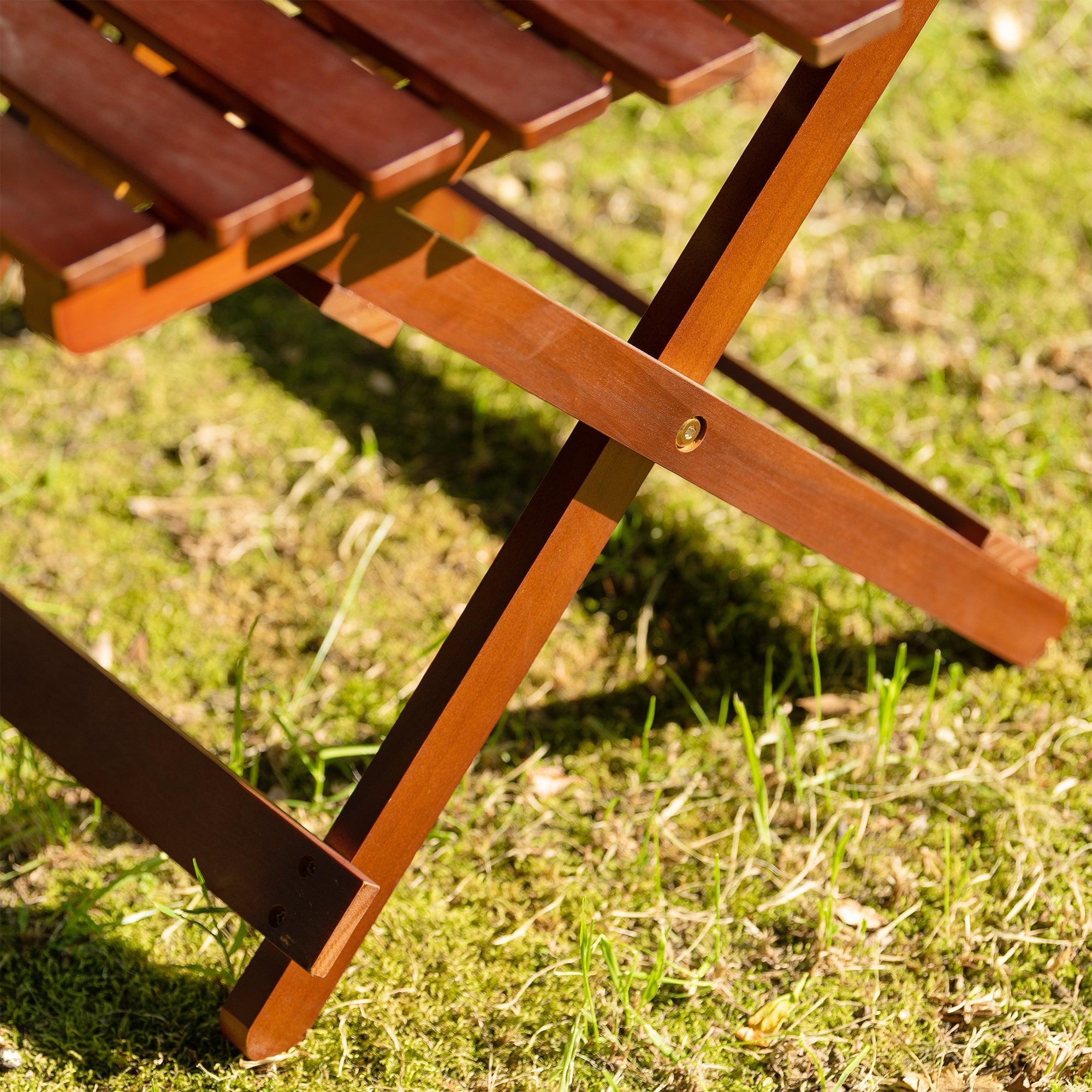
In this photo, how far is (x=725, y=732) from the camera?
224cm

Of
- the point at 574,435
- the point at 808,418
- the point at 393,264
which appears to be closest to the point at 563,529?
the point at 574,435

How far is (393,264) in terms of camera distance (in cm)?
138

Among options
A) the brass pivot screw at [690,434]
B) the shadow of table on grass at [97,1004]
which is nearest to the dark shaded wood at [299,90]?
the brass pivot screw at [690,434]

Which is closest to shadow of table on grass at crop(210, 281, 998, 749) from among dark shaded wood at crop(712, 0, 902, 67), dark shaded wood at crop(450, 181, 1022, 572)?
dark shaded wood at crop(450, 181, 1022, 572)

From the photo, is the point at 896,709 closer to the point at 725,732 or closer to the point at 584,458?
the point at 725,732

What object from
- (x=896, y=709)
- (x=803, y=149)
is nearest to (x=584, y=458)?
(x=803, y=149)

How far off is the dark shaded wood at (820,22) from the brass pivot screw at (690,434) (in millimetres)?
460

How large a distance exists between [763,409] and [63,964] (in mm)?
1868

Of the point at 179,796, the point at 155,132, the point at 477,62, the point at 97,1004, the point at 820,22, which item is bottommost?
the point at 97,1004

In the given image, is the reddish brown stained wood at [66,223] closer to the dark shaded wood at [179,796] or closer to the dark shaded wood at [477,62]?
the dark shaded wood at [477,62]

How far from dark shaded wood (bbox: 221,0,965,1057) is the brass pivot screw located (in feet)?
0.20

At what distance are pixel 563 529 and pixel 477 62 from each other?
1.90ft

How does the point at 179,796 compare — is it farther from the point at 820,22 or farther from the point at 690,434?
the point at 820,22

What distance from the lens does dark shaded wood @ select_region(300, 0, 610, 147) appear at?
1.23 meters
